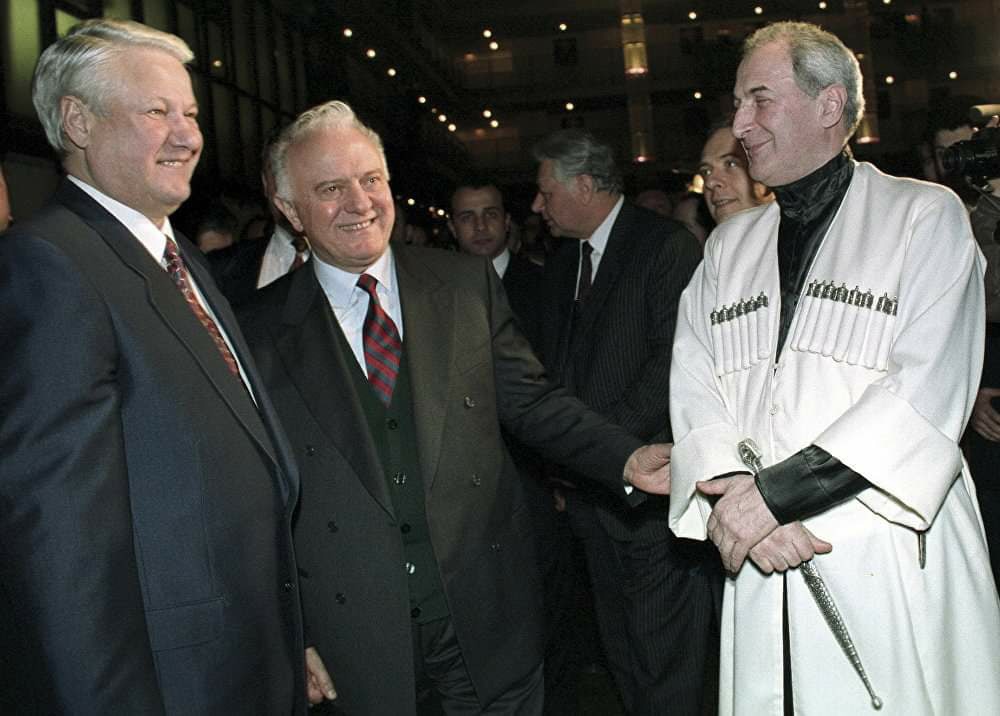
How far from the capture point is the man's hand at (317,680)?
2129 millimetres

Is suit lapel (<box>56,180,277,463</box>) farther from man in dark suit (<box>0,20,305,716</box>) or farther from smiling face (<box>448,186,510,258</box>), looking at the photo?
smiling face (<box>448,186,510,258</box>)

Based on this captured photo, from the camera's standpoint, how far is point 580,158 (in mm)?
3891

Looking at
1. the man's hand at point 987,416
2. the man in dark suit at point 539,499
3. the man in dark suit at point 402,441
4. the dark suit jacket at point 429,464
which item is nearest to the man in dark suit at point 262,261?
the man in dark suit at point 539,499

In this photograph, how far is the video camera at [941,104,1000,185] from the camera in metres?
2.58

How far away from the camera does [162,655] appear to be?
5.29 feet

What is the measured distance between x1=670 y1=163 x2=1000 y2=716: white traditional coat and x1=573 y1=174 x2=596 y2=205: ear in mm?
1701

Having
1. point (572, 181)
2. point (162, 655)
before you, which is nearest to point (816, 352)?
point (162, 655)

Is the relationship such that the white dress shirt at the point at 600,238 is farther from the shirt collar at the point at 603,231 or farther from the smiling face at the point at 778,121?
the smiling face at the point at 778,121

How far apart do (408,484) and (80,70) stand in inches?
42.4

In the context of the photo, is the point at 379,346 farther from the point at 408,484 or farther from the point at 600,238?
the point at 600,238

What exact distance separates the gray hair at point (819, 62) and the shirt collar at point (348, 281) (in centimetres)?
101

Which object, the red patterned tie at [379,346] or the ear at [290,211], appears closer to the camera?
the red patterned tie at [379,346]

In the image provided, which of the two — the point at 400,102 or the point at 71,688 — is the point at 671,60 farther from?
the point at 71,688

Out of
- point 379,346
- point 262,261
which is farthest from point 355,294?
point 262,261
